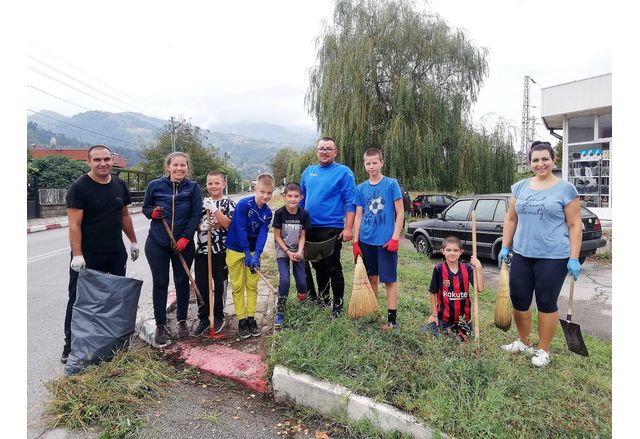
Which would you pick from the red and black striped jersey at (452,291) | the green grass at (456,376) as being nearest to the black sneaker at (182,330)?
the green grass at (456,376)

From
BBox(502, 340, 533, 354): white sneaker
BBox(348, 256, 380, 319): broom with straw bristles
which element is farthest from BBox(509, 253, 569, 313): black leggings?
BBox(348, 256, 380, 319): broom with straw bristles

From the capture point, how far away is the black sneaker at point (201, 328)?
3.89m

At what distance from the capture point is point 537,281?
317cm

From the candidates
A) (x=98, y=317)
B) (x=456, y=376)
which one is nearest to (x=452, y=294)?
(x=456, y=376)

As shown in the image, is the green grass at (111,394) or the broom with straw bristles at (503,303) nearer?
the green grass at (111,394)

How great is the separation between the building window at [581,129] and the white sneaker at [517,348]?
555 inches

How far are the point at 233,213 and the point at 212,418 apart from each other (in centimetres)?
189

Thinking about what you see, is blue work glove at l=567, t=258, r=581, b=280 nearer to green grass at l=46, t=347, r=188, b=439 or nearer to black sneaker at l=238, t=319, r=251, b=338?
black sneaker at l=238, t=319, r=251, b=338

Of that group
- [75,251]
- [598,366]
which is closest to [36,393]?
[75,251]

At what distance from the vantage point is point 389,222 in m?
3.76

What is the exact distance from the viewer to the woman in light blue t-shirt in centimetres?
306

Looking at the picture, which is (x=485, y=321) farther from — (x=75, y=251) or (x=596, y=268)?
(x=596, y=268)

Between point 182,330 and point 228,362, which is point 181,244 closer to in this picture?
point 182,330

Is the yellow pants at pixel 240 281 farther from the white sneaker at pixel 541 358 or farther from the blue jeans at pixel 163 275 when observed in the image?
the white sneaker at pixel 541 358
